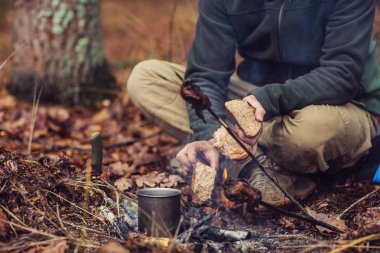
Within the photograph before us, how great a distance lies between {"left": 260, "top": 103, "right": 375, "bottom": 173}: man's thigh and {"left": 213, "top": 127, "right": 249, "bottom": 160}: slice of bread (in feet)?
1.35

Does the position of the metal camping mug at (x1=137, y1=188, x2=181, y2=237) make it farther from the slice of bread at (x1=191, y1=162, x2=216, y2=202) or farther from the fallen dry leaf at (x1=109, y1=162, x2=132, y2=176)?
the fallen dry leaf at (x1=109, y1=162, x2=132, y2=176)

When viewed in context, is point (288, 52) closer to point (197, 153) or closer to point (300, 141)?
point (300, 141)

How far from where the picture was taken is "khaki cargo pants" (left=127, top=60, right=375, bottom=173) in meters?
3.20

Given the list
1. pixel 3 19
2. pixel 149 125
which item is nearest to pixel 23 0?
pixel 149 125

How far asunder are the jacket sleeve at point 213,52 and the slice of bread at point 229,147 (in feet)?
1.99

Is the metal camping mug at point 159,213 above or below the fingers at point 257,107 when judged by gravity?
below

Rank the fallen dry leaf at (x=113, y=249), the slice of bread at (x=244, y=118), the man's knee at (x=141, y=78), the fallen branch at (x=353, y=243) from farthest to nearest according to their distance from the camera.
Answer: the man's knee at (x=141, y=78) → the slice of bread at (x=244, y=118) → the fallen branch at (x=353, y=243) → the fallen dry leaf at (x=113, y=249)

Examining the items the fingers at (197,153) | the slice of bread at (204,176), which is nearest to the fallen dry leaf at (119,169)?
the fingers at (197,153)

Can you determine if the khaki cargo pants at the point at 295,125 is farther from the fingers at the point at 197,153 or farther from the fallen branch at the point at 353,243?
the fallen branch at the point at 353,243

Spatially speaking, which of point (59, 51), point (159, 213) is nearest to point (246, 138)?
point (159, 213)

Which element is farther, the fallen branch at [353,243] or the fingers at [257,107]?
the fingers at [257,107]

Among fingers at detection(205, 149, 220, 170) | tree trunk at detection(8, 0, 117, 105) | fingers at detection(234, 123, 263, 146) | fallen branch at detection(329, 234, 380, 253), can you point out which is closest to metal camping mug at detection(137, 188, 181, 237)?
fingers at detection(205, 149, 220, 170)

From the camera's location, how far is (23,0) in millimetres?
5344

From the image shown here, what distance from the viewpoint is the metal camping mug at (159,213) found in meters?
2.62
